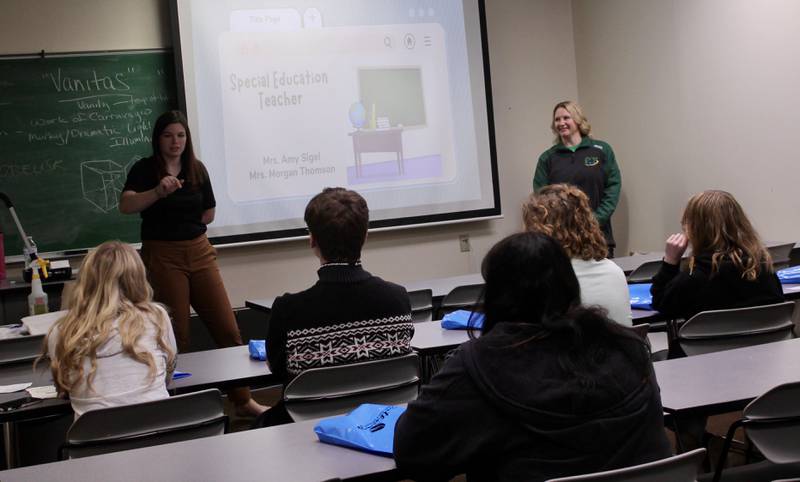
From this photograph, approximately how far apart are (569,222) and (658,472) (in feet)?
4.91

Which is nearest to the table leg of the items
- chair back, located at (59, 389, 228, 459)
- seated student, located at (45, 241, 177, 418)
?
seated student, located at (45, 241, 177, 418)

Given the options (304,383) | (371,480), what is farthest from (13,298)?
(371,480)

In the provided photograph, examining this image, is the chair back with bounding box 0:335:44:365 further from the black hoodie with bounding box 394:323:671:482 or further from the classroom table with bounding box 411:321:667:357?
the black hoodie with bounding box 394:323:671:482

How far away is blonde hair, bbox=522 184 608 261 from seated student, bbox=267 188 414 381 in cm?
56

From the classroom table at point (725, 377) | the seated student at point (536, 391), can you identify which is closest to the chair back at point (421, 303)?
the classroom table at point (725, 377)

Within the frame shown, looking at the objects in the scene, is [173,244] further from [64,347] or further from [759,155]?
[759,155]

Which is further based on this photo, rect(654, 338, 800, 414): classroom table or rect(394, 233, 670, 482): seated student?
rect(654, 338, 800, 414): classroom table

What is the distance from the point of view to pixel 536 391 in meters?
1.55

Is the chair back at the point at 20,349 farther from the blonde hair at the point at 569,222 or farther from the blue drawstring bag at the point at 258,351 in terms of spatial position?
the blonde hair at the point at 569,222

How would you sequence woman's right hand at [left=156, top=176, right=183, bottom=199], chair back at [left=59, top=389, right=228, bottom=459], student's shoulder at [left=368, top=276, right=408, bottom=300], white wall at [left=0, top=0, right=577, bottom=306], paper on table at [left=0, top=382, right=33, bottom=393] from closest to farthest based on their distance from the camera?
chair back at [left=59, top=389, right=228, bottom=459], student's shoulder at [left=368, top=276, right=408, bottom=300], paper on table at [left=0, top=382, right=33, bottom=393], woman's right hand at [left=156, top=176, right=183, bottom=199], white wall at [left=0, top=0, right=577, bottom=306]

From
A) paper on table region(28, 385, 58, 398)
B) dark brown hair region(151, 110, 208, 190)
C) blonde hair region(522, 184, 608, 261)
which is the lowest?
paper on table region(28, 385, 58, 398)

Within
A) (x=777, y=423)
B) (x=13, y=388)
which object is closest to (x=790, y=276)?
(x=777, y=423)

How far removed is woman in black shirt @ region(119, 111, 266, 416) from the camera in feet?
15.3

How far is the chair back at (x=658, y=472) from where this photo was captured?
149 centimetres
